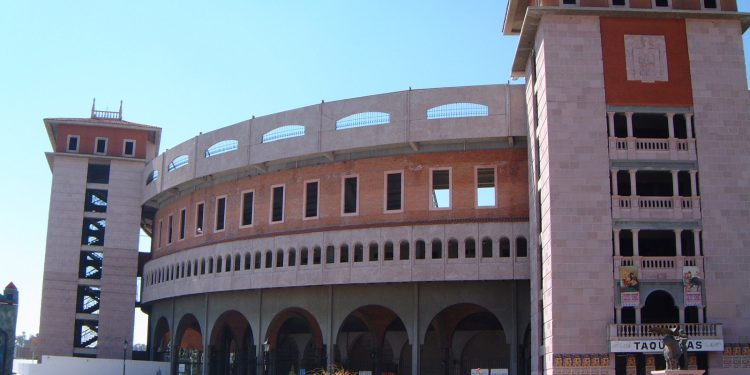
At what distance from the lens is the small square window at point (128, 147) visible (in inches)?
2576

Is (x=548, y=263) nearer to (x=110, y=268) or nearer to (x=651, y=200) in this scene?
(x=651, y=200)

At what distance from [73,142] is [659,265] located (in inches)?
1737

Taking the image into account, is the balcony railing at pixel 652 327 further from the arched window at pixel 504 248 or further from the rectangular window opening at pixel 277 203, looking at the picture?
the rectangular window opening at pixel 277 203

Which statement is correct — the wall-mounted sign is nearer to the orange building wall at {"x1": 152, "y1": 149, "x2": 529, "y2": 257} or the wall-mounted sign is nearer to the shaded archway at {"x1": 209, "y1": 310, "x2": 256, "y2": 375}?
the orange building wall at {"x1": 152, "y1": 149, "x2": 529, "y2": 257}

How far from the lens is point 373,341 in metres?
50.7

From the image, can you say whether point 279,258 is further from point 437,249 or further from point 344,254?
point 437,249

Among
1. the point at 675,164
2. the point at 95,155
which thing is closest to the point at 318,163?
the point at 675,164

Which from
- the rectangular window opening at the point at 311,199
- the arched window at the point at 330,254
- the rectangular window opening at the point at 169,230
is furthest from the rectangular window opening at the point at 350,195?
the rectangular window opening at the point at 169,230

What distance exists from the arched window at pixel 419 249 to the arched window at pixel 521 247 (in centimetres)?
467

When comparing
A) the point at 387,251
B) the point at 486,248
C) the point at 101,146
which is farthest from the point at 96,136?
the point at 486,248

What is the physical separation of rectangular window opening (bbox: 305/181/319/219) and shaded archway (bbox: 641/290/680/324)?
1789 centimetres

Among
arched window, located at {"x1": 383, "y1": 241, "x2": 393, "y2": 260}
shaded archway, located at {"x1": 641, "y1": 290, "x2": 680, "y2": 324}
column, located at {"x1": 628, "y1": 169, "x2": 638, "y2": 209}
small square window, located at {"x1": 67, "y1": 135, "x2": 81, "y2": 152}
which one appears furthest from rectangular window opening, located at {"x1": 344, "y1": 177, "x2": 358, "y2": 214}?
small square window, located at {"x1": 67, "y1": 135, "x2": 81, "y2": 152}

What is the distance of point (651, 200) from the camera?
37781 mm

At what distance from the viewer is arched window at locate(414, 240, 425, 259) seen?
44.8m
